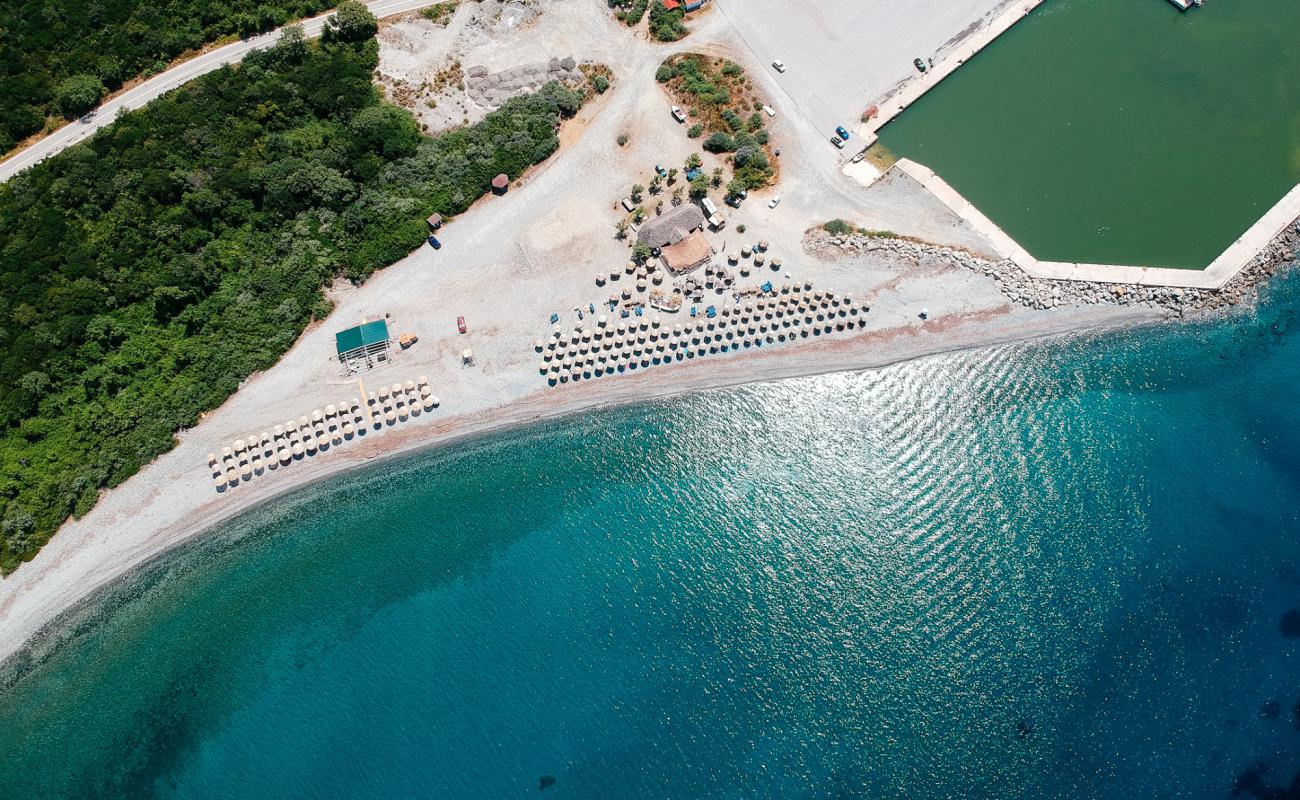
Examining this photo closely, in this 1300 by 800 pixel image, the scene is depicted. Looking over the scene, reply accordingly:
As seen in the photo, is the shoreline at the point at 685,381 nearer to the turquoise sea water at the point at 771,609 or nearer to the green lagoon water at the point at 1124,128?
the turquoise sea water at the point at 771,609

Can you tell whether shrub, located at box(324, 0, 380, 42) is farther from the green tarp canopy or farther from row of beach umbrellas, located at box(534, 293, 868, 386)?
row of beach umbrellas, located at box(534, 293, 868, 386)

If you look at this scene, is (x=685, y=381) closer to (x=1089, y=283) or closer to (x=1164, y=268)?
(x=1089, y=283)

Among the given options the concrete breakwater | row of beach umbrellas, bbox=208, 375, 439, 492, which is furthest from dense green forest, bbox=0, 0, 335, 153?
the concrete breakwater

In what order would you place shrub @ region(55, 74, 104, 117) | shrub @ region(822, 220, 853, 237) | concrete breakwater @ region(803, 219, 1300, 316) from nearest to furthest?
1. concrete breakwater @ region(803, 219, 1300, 316)
2. shrub @ region(822, 220, 853, 237)
3. shrub @ region(55, 74, 104, 117)

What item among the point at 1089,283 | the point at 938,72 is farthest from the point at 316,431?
the point at 1089,283

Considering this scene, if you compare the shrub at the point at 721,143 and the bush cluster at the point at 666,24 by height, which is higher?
the bush cluster at the point at 666,24

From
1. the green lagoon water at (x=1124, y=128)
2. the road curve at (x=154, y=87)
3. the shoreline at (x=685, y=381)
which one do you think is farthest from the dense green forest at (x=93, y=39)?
the green lagoon water at (x=1124, y=128)
